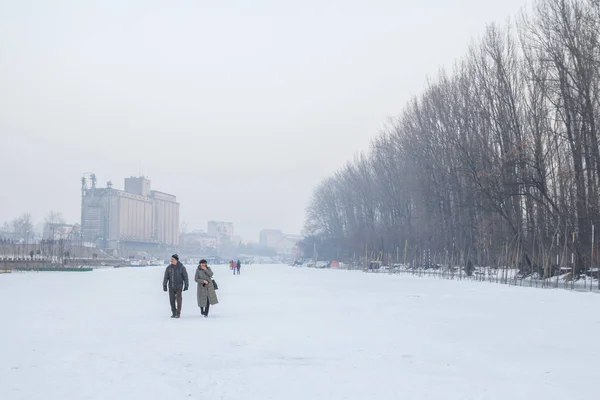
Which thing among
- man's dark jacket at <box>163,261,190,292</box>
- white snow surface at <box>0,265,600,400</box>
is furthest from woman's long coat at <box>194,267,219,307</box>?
white snow surface at <box>0,265,600,400</box>

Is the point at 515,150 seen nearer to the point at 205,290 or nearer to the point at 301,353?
the point at 205,290

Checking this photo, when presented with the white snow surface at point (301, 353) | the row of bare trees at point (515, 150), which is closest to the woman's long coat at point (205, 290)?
the white snow surface at point (301, 353)

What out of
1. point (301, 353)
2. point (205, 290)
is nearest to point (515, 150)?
point (205, 290)

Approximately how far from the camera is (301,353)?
1117 cm

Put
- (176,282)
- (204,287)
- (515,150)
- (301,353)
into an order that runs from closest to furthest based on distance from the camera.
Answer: (301,353) → (176,282) → (204,287) → (515,150)

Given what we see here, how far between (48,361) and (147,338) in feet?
9.80

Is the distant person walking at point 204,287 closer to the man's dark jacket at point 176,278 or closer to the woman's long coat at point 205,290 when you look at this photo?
the woman's long coat at point 205,290

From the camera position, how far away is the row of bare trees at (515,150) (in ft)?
115

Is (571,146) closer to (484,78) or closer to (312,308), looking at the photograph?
(484,78)

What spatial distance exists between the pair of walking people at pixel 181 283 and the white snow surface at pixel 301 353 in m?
0.44

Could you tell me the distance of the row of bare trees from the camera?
34.9 m

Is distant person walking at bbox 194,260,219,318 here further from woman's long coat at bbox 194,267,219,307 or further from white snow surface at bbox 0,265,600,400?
white snow surface at bbox 0,265,600,400

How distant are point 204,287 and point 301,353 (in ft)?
23.4

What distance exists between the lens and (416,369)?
9.67m
